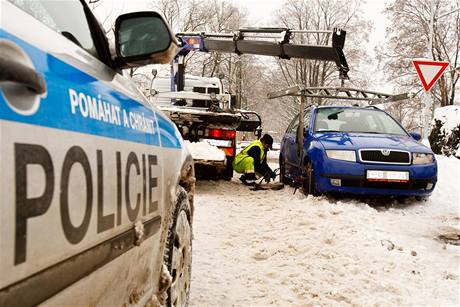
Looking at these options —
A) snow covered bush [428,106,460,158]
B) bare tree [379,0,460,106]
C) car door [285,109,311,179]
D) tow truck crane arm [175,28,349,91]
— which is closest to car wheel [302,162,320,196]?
car door [285,109,311,179]

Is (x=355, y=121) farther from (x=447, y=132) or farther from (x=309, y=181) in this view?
(x=447, y=132)

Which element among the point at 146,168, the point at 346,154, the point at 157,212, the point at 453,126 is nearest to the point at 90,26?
the point at 146,168

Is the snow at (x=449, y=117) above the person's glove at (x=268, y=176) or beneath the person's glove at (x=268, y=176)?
above

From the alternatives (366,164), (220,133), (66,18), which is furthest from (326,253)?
(220,133)

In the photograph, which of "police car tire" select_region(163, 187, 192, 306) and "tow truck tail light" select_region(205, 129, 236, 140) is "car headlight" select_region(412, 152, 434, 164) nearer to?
"tow truck tail light" select_region(205, 129, 236, 140)

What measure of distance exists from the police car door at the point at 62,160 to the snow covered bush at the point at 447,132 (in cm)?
1124

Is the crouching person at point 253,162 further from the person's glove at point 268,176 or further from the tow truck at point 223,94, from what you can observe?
the tow truck at point 223,94

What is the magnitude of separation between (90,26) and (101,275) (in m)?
0.99

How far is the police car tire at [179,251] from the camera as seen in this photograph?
2.50m

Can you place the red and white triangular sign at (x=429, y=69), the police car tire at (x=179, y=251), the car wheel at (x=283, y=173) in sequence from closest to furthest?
the police car tire at (x=179, y=251), the car wheel at (x=283, y=173), the red and white triangular sign at (x=429, y=69)

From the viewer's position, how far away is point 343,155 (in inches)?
258

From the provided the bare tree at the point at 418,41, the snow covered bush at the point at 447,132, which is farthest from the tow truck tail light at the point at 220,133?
the bare tree at the point at 418,41

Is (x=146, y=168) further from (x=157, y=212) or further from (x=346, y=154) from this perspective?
(x=346, y=154)

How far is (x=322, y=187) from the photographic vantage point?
6637 mm
